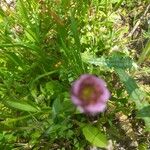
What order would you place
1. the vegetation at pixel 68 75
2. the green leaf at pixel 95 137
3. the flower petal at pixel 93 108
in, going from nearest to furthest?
the flower petal at pixel 93 108 < the green leaf at pixel 95 137 < the vegetation at pixel 68 75

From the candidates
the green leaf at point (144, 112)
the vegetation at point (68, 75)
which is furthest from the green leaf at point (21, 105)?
the green leaf at point (144, 112)

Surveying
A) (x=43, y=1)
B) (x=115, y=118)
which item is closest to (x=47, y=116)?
(x=115, y=118)

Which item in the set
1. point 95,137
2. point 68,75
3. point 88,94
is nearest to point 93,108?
point 88,94

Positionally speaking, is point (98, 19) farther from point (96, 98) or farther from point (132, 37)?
point (96, 98)

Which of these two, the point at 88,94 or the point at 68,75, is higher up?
the point at 88,94

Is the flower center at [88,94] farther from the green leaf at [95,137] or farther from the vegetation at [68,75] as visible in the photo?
the green leaf at [95,137]

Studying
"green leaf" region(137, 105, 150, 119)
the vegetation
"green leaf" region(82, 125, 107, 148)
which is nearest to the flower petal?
the vegetation

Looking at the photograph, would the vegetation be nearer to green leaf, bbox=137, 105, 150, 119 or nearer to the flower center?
green leaf, bbox=137, 105, 150, 119

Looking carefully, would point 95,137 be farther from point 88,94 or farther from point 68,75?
point 88,94
